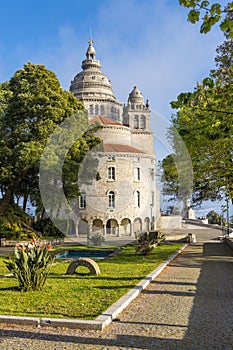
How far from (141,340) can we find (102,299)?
242 cm

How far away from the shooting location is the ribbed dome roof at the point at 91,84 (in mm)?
60906

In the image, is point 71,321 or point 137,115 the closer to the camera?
point 71,321

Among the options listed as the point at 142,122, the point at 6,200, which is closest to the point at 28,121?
the point at 6,200

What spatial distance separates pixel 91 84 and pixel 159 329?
59.3 meters

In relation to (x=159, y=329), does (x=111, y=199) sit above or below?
above

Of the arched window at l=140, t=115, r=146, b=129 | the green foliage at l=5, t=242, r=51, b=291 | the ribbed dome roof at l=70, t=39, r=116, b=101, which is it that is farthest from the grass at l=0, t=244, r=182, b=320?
the ribbed dome roof at l=70, t=39, r=116, b=101

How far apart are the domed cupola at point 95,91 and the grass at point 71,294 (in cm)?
4849

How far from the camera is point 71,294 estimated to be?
7.89 m

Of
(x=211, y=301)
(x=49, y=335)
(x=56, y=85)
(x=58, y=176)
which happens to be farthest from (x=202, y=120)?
(x=56, y=85)

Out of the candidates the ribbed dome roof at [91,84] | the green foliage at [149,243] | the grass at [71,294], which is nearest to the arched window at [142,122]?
the ribbed dome roof at [91,84]

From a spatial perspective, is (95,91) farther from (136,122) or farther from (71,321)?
(71,321)

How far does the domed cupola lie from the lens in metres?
59.8

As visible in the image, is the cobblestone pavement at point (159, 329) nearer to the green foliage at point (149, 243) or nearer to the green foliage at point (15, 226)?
the green foliage at point (149, 243)

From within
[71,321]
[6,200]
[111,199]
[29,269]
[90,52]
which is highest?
[90,52]
